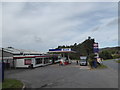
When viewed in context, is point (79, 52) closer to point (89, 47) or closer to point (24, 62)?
point (89, 47)

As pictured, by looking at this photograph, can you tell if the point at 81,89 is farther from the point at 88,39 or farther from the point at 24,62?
the point at 88,39

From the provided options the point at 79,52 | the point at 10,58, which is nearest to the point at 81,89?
the point at 10,58

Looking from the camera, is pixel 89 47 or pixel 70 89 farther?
pixel 89 47

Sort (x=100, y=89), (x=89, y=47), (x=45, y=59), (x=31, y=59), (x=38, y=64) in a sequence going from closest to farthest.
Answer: (x=100, y=89)
(x=31, y=59)
(x=38, y=64)
(x=45, y=59)
(x=89, y=47)

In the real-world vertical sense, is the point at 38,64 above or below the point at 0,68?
below

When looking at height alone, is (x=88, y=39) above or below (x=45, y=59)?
above

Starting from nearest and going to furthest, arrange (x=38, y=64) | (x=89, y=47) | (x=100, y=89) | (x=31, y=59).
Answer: (x=100, y=89) → (x=31, y=59) → (x=38, y=64) → (x=89, y=47)

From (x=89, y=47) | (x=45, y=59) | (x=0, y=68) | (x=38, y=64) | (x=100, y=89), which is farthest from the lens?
(x=89, y=47)

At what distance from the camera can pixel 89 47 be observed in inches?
2808

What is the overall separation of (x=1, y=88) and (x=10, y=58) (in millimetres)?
24804

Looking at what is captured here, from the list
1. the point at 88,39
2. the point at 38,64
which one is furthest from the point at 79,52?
the point at 38,64

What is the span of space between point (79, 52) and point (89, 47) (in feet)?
50.8

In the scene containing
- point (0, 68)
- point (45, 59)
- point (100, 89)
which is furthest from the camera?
point (45, 59)

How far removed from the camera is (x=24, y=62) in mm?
33531
